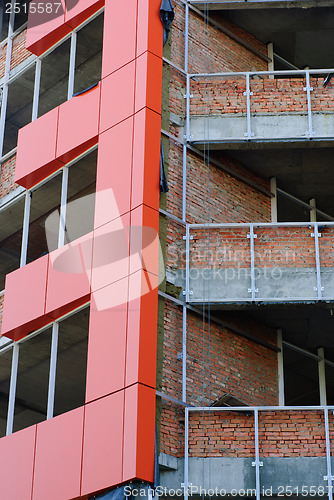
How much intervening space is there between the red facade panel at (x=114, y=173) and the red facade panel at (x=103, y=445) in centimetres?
399

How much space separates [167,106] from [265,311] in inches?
195

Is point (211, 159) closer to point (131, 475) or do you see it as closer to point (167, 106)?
point (167, 106)

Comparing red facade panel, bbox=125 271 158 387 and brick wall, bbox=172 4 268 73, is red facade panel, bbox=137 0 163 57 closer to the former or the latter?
brick wall, bbox=172 4 268 73

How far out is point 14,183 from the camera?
23.9 meters

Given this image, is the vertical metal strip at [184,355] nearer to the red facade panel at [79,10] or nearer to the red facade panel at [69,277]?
the red facade panel at [69,277]

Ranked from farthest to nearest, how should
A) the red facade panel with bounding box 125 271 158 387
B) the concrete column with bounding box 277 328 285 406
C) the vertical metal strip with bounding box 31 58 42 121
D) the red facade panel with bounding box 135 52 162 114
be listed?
the vertical metal strip with bounding box 31 58 42 121 < the concrete column with bounding box 277 328 285 406 < the red facade panel with bounding box 135 52 162 114 < the red facade panel with bounding box 125 271 158 387

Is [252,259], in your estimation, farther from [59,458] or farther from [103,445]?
[59,458]

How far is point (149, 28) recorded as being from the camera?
2128cm

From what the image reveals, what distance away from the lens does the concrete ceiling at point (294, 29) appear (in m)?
23.9

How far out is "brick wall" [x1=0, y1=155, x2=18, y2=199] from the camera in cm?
2416

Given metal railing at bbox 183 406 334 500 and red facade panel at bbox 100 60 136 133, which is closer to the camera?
metal railing at bbox 183 406 334 500

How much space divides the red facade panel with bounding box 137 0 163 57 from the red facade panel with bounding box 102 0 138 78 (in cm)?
15

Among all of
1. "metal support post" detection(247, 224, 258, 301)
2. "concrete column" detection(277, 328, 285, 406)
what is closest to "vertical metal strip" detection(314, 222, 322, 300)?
"metal support post" detection(247, 224, 258, 301)

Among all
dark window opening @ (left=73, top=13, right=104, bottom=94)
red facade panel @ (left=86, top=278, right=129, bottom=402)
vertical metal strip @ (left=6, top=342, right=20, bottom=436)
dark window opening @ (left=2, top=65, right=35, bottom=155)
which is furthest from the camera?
dark window opening @ (left=2, top=65, right=35, bottom=155)
